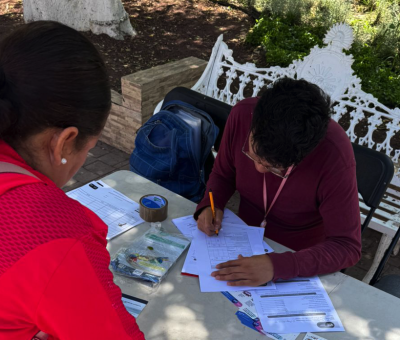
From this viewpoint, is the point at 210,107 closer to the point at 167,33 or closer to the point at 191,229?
the point at 191,229

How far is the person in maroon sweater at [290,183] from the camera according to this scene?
5.32 feet

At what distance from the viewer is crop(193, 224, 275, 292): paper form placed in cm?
164

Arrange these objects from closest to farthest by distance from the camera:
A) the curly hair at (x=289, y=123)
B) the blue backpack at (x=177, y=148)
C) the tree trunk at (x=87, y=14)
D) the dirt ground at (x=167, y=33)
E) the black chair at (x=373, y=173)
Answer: the curly hair at (x=289, y=123)
the black chair at (x=373, y=173)
the blue backpack at (x=177, y=148)
the dirt ground at (x=167, y=33)
the tree trunk at (x=87, y=14)

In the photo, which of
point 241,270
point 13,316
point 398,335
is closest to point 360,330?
point 398,335

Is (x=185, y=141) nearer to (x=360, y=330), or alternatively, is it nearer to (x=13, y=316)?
(x=360, y=330)

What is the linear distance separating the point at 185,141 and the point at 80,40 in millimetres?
1870

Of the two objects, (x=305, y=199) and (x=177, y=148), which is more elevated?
(x=305, y=199)

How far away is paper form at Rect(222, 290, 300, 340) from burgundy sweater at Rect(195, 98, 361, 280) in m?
0.15

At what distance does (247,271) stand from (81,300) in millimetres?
944

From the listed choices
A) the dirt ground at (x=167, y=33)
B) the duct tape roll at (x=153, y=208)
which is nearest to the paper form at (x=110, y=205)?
the duct tape roll at (x=153, y=208)

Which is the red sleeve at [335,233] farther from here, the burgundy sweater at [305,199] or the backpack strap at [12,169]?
the backpack strap at [12,169]

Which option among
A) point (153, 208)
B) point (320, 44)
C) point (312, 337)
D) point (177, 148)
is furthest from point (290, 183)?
point (320, 44)

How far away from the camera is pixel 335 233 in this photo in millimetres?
1839

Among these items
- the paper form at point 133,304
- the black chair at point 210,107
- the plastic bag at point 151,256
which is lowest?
the paper form at point 133,304
